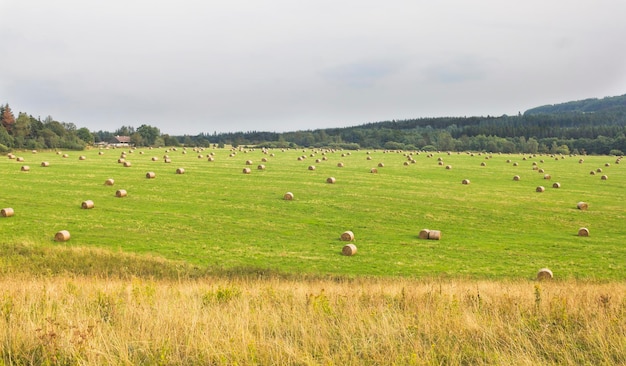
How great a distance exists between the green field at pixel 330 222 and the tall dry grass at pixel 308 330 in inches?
337

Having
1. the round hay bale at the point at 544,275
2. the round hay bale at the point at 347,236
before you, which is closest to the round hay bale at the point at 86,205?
the round hay bale at the point at 347,236

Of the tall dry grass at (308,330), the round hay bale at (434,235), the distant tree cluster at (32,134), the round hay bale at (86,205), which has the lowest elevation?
the round hay bale at (434,235)

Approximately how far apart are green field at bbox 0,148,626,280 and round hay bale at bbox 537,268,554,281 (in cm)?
53

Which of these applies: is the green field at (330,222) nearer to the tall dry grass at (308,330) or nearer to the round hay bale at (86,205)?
the round hay bale at (86,205)

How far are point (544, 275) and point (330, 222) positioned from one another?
13.1m

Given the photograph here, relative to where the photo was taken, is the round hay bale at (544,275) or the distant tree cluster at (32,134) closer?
the round hay bale at (544,275)

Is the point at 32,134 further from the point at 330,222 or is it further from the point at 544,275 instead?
the point at 544,275

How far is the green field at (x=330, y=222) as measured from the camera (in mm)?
22141

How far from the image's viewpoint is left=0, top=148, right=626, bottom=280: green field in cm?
2214

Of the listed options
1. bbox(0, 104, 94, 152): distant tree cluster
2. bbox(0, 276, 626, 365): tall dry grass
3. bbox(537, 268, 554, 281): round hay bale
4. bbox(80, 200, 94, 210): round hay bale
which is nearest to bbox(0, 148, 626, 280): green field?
bbox(80, 200, 94, 210): round hay bale

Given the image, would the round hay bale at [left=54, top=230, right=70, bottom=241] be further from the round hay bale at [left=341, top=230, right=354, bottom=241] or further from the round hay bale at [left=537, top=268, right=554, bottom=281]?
the round hay bale at [left=537, top=268, right=554, bottom=281]

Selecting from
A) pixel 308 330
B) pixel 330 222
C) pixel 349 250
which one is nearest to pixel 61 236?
pixel 349 250

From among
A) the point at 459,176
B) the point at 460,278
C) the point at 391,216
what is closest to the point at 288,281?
the point at 460,278

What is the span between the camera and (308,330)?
995 centimetres
